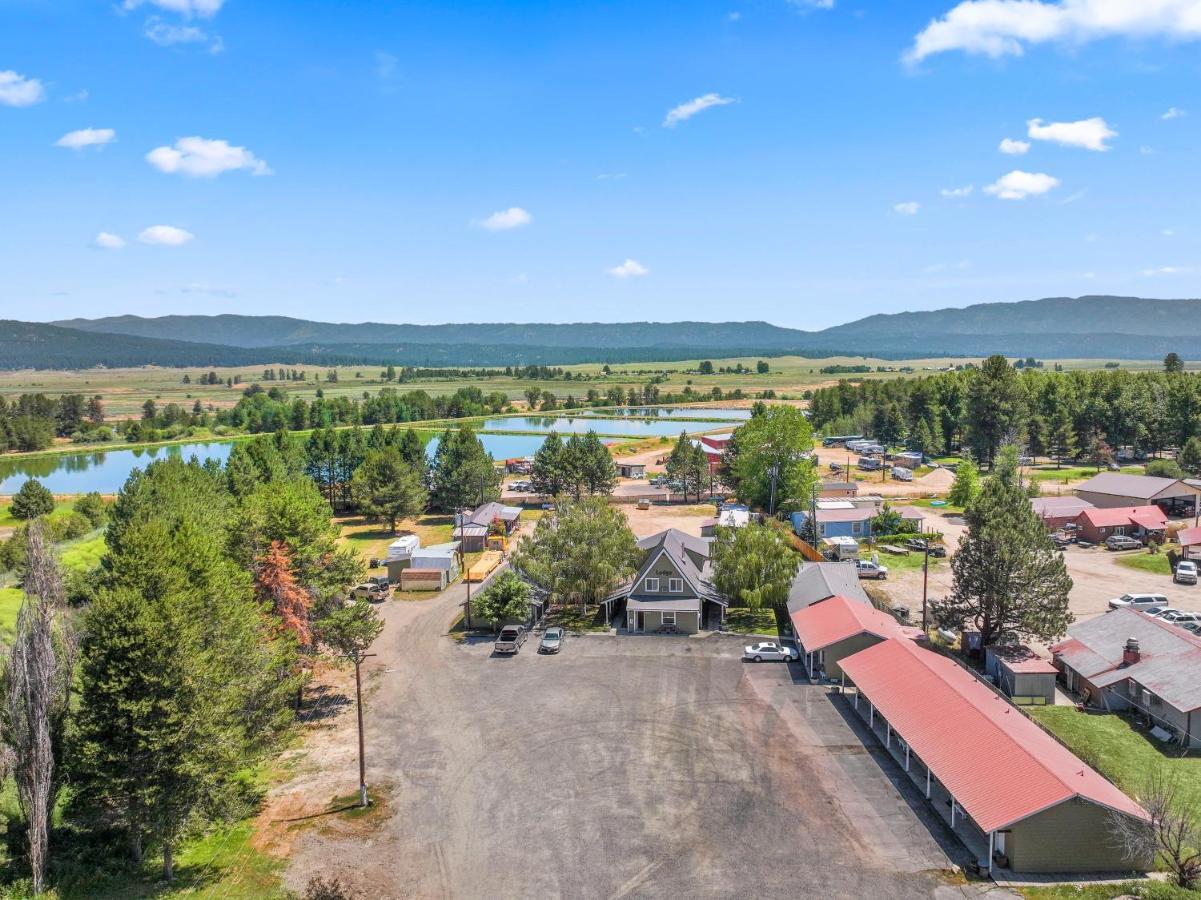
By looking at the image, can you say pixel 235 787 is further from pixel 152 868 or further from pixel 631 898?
pixel 631 898

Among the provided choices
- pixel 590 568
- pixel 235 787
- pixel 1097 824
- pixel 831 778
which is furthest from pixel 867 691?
pixel 235 787

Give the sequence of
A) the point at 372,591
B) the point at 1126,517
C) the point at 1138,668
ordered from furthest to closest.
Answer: the point at 1126,517
the point at 372,591
the point at 1138,668

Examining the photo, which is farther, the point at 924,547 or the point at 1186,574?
the point at 924,547

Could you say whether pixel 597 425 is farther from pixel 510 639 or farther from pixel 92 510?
pixel 510 639

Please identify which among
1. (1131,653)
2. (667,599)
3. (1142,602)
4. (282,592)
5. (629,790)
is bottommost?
(629,790)

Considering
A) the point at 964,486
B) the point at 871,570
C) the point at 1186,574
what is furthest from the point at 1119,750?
the point at 964,486

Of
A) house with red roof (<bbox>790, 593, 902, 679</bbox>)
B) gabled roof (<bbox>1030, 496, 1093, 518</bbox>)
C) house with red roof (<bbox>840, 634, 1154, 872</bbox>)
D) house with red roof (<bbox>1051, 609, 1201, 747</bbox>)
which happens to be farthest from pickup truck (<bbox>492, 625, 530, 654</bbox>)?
gabled roof (<bbox>1030, 496, 1093, 518</bbox>)
